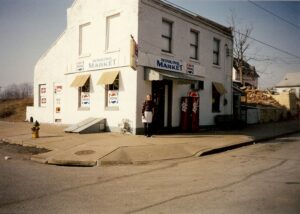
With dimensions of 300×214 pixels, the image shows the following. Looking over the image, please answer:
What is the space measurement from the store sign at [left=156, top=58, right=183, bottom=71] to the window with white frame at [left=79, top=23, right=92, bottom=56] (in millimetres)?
4091

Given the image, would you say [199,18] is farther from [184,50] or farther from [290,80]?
[290,80]

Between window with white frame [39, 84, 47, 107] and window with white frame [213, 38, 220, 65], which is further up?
window with white frame [213, 38, 220, 65]

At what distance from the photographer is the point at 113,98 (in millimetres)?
15625

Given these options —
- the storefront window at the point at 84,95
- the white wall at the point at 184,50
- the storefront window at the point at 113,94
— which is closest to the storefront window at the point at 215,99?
the white wall at the point at 184,50

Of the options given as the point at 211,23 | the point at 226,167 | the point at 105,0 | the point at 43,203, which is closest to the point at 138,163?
the point at 226,167

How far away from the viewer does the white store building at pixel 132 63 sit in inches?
576

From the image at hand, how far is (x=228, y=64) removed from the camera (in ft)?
69.5

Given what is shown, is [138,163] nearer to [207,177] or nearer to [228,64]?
[207,177]

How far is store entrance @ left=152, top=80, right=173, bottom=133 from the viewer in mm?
15602

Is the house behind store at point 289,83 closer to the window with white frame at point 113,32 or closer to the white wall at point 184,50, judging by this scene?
the white wall at point 184,50

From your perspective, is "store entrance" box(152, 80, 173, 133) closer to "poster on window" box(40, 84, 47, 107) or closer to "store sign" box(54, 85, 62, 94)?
"store sign" box(54, 85, 62, 94)

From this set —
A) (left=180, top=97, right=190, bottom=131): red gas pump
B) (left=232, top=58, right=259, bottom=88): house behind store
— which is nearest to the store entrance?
(left=180, top=97, right=190, bottom=131): red gas pump

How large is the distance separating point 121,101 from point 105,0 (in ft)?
17.6

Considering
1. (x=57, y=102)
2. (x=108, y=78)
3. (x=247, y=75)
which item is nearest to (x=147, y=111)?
(x=108, y=78)
